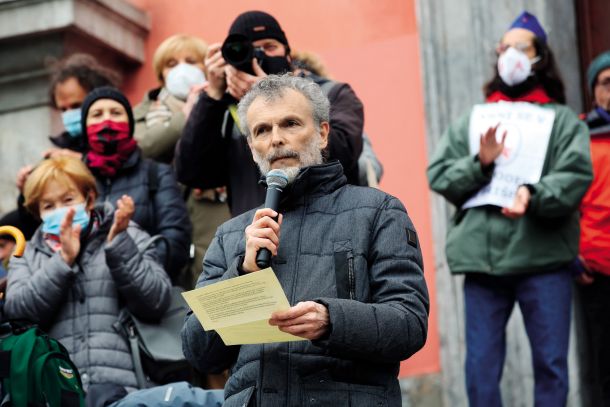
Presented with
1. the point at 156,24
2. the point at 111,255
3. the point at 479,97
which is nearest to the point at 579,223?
the point at 479,97

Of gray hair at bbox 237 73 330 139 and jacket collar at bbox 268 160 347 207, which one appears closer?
jacket collar at bbox 268 160 347 207

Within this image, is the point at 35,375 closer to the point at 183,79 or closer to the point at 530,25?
the point at 183,79

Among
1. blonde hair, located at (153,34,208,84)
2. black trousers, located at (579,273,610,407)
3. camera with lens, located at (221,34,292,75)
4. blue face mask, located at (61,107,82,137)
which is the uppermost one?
blonde hair, located at (153,34,208,84)

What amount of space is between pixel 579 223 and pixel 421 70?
6.05ft

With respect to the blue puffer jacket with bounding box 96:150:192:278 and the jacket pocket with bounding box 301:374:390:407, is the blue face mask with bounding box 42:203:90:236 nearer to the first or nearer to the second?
the blue puffer jacket with bounding box 96:150:192:278

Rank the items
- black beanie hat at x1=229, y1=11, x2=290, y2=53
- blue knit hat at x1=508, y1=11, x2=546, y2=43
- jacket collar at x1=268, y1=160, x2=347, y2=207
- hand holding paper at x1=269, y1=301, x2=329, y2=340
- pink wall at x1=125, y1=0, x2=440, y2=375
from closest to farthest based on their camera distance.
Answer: hand holding paper at x1=269, y1=301, x2=329, y2=340, jacket collar at x1=268, y1=160, x2=347, y2=207, black beanie hat at x1=229, y1=11, x2=290, y2=53, blue knit hat at x1=508, y1=11, x2=546, y2=43, pink wall at x1=125, y1=0, x2=440, y2=375

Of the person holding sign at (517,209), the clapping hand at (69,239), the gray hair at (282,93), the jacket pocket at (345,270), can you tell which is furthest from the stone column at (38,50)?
the jacket pocket at (345,270)

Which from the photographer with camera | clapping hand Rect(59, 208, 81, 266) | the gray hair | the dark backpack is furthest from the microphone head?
clapping hand Rect(59, 208, 81, 266)

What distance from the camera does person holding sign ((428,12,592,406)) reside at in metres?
7.36

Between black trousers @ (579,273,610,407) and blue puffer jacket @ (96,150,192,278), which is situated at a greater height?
blue puffer jacket @ (96,150,192,278)

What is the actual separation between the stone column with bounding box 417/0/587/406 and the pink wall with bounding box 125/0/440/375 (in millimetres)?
142

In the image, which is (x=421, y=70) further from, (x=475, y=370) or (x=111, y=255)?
(x=111, y=255)

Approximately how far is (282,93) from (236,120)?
42.7 inches

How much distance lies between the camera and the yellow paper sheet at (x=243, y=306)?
4.74m
